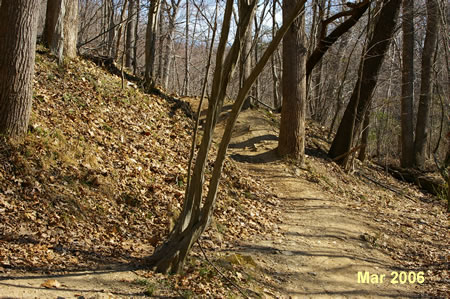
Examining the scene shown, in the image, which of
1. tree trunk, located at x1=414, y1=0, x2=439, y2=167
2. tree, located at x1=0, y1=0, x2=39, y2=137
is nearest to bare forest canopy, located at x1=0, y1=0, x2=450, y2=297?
tree, located at x1=0, y1=0, x2=39, y2=137

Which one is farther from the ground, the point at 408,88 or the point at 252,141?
the point at 408,88

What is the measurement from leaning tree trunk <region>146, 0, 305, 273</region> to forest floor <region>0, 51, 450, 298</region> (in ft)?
0.85

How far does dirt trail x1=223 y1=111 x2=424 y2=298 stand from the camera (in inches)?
224

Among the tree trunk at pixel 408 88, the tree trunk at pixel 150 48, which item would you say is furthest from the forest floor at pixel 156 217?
the tree trunk at pixel 408 88

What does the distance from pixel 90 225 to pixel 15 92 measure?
226cm

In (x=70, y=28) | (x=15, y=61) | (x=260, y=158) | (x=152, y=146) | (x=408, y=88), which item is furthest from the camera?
(x=408, y=88)

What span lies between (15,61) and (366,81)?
9.35m

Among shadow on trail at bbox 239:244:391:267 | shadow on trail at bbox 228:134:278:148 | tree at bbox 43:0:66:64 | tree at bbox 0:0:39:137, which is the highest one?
tree at bbox 43:0:66:64

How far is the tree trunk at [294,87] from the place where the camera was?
408 inches

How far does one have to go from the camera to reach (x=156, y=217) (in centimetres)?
612

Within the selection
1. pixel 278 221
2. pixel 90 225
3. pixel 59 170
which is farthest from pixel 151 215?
pixel 278 221

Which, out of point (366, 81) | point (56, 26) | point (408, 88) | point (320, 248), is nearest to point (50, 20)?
point (56, 26)

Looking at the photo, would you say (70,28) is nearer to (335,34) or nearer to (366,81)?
(335,34)

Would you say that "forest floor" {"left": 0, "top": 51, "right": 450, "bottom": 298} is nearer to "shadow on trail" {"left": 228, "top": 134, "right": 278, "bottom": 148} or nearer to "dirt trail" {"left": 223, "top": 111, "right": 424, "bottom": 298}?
"dirt trail" {"left": 223, "top": 111, "right": 424, "bottom": 298}
